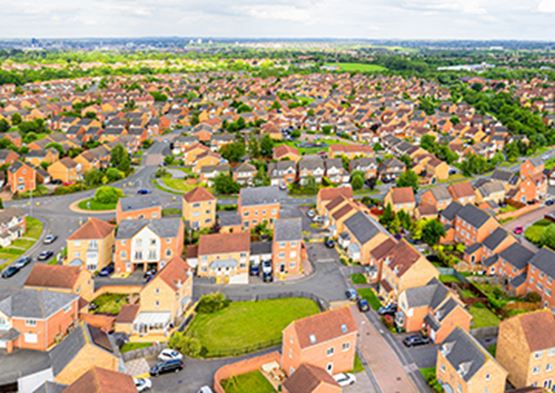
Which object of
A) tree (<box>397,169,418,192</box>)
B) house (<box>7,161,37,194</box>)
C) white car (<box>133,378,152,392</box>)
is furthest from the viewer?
tree (<box>397,169,418,192</box>)

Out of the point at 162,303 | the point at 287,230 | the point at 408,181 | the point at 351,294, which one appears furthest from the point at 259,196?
the point at 408,181

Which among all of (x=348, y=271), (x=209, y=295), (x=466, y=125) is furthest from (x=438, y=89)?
(x=209, y=295)

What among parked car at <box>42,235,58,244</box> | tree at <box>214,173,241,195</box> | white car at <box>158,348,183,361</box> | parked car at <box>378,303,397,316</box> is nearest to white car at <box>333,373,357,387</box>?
parked car at <box>378,303,397,316</box>

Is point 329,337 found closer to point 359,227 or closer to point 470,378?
point 470,378

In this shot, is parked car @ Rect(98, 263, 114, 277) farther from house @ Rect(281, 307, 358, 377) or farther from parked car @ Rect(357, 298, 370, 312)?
parked car @ Rect(357, 298, 370, 312)

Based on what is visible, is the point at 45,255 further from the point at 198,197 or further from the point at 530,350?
the point at 530,350
